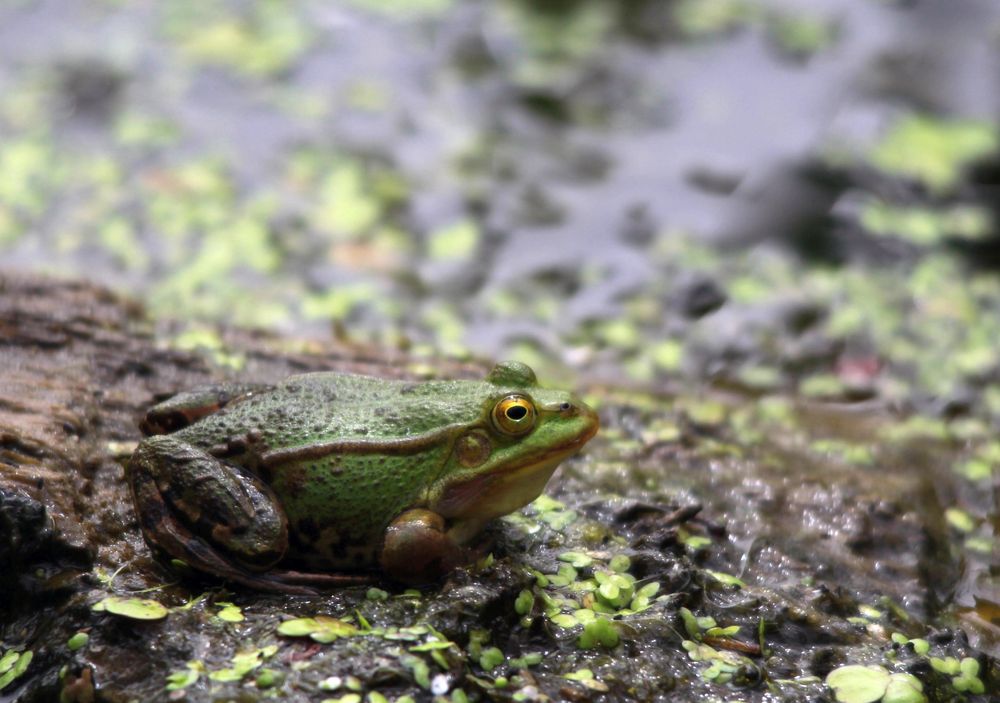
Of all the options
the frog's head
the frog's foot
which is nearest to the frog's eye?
the frog's head

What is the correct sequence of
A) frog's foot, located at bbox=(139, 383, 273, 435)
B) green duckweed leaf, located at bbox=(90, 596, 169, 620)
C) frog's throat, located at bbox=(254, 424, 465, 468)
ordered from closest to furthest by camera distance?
green duckweed leaf, located at bbox=(90, 596, 169, 620) → frog's throat, located at bbox=(254, 424, 465, 468) → frog's foot, located at bbox=(139, 383, 273, 435)

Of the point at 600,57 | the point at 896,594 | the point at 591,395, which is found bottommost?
the point at 896,594

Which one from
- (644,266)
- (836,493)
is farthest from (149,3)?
(836,493)

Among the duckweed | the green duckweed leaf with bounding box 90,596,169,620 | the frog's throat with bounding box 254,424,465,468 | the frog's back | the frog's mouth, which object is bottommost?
the duckweed

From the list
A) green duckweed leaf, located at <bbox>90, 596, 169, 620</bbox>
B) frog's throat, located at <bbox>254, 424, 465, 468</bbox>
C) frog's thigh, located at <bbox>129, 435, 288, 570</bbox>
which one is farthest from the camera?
frog's throat, located at <bbox>254, 424, 465, 468</bbox>

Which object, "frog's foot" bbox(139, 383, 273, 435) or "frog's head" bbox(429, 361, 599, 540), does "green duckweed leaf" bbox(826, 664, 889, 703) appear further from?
"frog's foot" bbox(139, 383, 273, 435)

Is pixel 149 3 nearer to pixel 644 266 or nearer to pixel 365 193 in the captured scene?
pixel 365 193

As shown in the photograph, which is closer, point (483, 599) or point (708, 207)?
point (483, 599)

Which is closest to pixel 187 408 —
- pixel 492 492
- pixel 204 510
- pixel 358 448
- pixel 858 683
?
pixel 204 510
